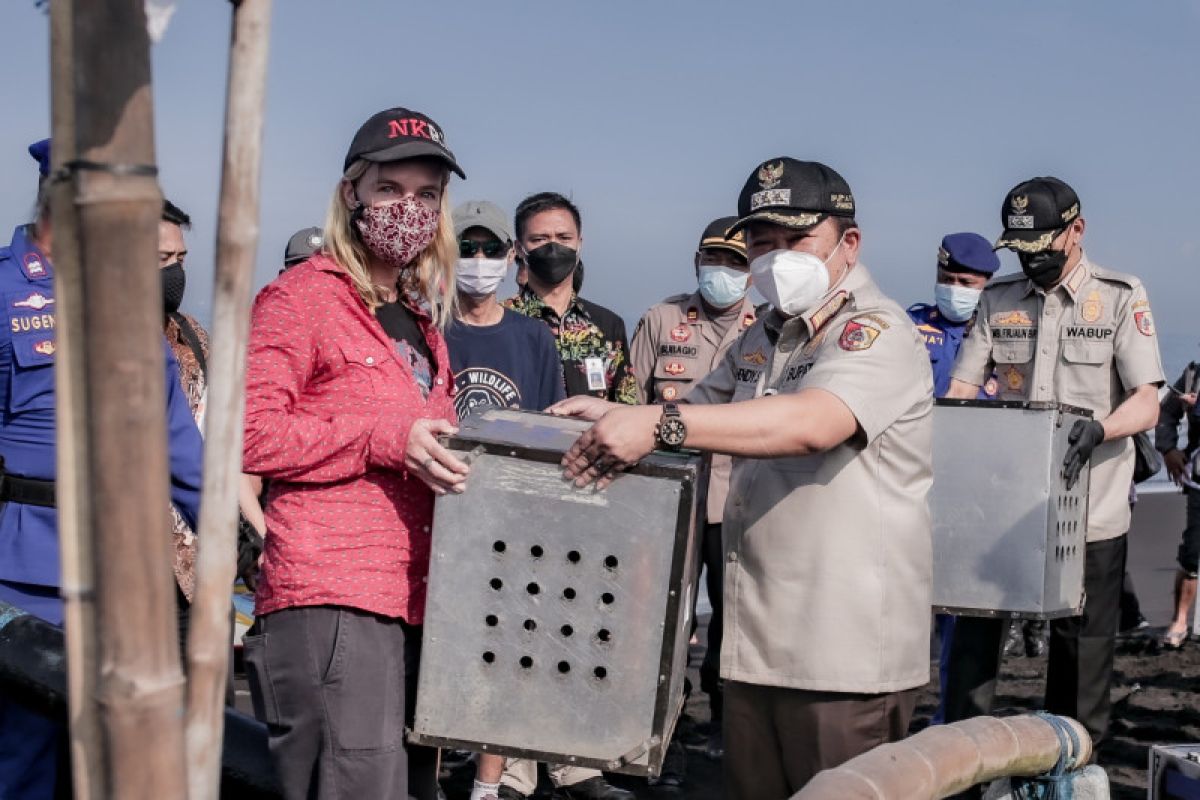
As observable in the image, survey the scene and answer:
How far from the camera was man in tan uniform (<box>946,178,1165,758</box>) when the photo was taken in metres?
5.38

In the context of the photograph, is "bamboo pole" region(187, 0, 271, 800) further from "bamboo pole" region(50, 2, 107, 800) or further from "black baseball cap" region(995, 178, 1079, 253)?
"black baseball cap" region(995, 178, 1079, 253)

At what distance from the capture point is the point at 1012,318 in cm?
576

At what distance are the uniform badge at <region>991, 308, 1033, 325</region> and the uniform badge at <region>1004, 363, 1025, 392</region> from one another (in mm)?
190

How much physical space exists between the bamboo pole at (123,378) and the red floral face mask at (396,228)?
178 centimetres

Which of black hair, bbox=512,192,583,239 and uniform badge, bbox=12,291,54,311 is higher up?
black hair, bbox=512,192,583,239

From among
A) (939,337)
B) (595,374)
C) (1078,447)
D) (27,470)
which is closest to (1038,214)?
(1078,447)

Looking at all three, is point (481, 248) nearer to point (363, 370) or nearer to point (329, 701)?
point (363, 370)

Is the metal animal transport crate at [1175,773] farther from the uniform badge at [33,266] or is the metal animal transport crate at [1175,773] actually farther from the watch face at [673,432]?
the uniform badge at [33,266]

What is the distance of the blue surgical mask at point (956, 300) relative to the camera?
7.69 meters

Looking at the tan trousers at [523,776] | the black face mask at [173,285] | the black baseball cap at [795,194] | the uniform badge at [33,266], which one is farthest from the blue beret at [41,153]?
the tan trousers at [523,776]

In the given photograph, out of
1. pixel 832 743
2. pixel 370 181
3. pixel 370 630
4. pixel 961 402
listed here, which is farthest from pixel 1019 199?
pixel 370 630

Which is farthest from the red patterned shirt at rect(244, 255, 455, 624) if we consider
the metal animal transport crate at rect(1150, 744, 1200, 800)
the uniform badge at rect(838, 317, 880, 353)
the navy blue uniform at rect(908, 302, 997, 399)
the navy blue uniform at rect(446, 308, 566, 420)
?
the navy blue uniform at rect(908, 302, 997, 399)

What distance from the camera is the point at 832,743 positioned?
324 cm

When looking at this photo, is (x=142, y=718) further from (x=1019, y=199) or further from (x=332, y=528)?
(x=1019, y=199)
